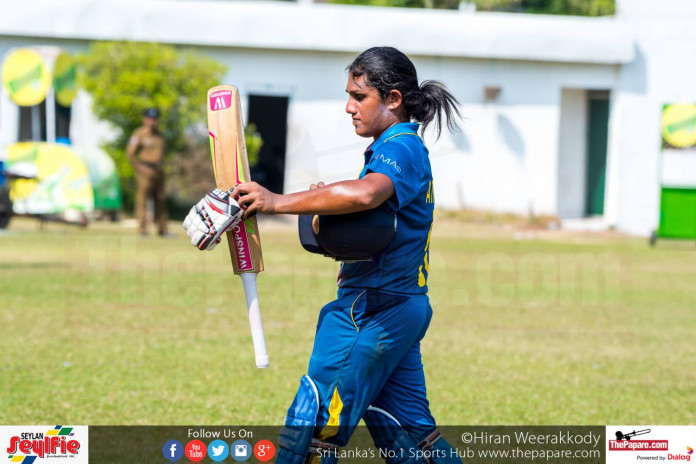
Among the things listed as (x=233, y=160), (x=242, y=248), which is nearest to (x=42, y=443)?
(x=242, y=248)

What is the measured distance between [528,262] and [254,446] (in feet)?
41.2

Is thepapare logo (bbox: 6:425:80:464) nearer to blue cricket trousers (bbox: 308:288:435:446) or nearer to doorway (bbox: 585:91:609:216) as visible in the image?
blue cricket trousers (bbox: 308:288:435:446)

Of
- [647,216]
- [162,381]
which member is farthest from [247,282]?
[647,216]

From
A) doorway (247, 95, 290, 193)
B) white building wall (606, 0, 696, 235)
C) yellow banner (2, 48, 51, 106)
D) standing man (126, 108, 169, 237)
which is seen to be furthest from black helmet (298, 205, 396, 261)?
white building wall (606, 0, 696, 235)

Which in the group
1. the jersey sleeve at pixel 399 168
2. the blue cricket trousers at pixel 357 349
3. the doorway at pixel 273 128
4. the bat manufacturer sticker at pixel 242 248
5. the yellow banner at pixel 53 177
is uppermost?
the doorway at pixel 273 128

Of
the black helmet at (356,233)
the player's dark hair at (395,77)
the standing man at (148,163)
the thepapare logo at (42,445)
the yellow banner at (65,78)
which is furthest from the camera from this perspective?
the yellow banner at (65,78)

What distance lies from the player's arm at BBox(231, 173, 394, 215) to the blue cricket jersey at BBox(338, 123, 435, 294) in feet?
0.30

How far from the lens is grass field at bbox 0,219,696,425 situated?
21.4 ft

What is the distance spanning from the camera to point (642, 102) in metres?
25.6

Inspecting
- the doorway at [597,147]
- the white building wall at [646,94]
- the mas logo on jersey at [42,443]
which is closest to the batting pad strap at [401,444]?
the mas logo on jersey at [42,443]

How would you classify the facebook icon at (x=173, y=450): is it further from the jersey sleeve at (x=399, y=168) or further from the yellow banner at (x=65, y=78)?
the yellow banner at (x=65, y=78)

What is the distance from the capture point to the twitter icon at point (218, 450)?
4.96m

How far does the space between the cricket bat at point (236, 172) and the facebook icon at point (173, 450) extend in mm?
1166

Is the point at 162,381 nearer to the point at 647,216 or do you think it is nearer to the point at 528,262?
Answer: the point at 528,262
